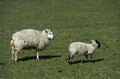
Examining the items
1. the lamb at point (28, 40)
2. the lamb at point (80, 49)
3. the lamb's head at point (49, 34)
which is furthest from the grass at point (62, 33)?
the lamb's head at point (49, 34)

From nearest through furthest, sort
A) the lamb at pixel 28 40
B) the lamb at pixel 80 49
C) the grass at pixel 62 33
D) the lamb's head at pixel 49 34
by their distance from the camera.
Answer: the grass at pixel 62 33 → the lamb at pixel 80 49 → the lamb at pixel 28 40 → the lamb's head at pixel 49 34

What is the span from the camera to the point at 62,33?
32.2 metres

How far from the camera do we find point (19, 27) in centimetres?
3609

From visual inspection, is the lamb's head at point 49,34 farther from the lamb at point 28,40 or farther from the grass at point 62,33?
the grass at point 62,33

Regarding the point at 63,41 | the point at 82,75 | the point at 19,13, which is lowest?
the point at 82,75

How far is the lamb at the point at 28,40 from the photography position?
20.6 metres

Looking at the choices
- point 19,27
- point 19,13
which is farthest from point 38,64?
point 19,13

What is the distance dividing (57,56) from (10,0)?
3459cm

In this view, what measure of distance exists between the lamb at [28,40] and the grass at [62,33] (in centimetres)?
75

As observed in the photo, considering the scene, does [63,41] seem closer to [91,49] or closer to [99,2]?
[91,49]

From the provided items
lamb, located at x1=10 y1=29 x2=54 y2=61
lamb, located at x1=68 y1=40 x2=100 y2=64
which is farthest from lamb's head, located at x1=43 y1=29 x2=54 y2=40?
lamb, located at x1=68 y1=40 x2=100 y2=64

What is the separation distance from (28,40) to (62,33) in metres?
11.6

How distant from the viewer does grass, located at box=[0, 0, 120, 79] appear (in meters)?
18.4

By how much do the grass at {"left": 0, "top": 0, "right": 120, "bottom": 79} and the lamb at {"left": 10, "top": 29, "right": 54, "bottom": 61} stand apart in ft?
2.47
